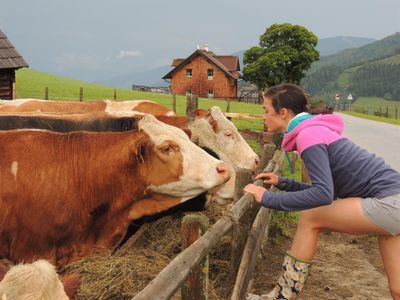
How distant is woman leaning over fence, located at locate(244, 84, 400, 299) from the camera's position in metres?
2.94

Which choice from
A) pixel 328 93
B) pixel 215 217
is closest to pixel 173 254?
pixel 215 217

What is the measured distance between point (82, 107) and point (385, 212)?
641 cm

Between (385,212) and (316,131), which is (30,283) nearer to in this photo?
(316,131)

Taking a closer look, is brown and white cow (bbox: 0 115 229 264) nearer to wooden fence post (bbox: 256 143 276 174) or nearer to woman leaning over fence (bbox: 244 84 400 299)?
woman leaning over fence (bbox: 244 84 400 299)

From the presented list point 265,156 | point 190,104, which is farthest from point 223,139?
point 190,104

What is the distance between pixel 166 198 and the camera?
14.2 ft

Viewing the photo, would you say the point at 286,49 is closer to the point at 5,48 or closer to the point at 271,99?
the point at 5,48

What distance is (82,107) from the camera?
27.6 ft

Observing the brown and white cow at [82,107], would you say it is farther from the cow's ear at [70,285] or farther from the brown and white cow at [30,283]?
the brown and white cow at [30,283]

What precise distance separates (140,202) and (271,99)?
1632 millimetres

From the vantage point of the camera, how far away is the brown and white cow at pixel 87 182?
149 inches

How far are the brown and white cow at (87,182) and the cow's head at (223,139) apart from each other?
2.18 metres

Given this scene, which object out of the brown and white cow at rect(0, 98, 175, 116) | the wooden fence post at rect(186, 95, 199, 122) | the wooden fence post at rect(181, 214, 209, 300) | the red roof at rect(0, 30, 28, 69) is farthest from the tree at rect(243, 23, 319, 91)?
the wooden fence post at rect(181, 214, 209, 300)

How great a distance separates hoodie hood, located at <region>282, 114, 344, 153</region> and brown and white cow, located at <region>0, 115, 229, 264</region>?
1117 millimetres
